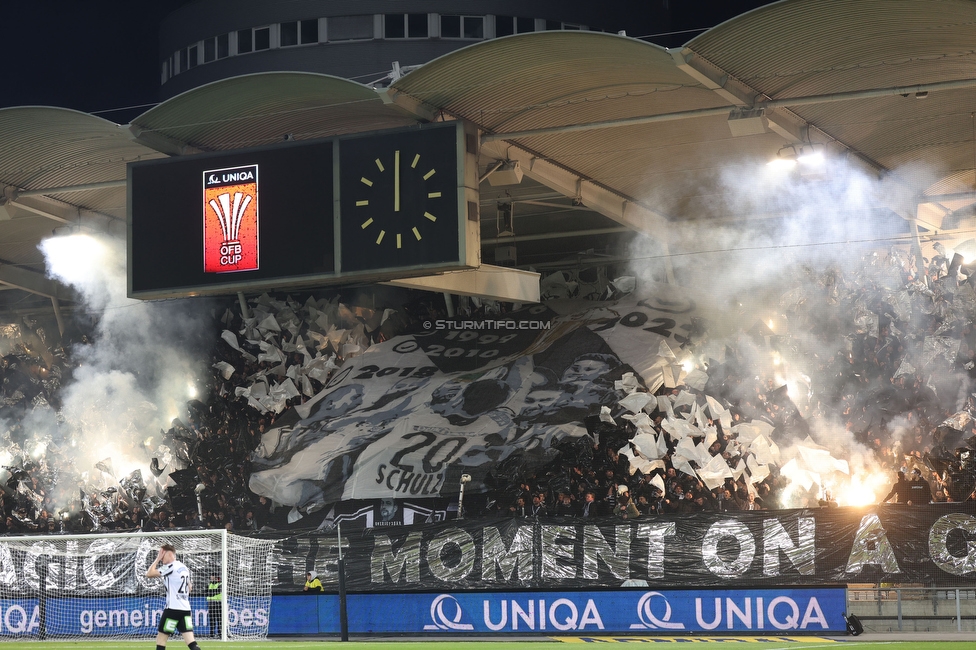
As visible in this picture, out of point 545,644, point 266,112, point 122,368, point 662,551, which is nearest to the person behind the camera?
point 545,644

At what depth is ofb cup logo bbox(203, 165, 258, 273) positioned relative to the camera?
20297 mm

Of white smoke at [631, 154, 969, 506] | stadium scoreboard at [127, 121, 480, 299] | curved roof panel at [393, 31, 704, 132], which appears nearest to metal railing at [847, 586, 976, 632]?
white smoke at [631, 154, 969, 506]

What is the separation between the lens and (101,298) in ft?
107

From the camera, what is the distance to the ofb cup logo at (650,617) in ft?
57.8

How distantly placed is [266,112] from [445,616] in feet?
30.8

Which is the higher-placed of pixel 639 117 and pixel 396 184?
pixel 639 117

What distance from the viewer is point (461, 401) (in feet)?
89.7

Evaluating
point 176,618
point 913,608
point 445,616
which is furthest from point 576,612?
point 176,618

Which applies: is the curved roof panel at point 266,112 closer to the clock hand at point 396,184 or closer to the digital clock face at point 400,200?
the digital clock face at point 400,200

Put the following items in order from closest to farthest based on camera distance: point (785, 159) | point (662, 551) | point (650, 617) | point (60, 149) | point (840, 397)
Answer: point (650, 617)
point (662, 551)
point (785, 159)
point (60, 149)
point (840, 397)

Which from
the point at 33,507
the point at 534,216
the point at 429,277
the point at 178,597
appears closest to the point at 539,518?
the point at 429,277

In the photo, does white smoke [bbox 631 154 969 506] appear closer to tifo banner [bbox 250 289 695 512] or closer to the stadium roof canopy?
the stadium roof canopy

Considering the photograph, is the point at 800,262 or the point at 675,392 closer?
the point at 675,392

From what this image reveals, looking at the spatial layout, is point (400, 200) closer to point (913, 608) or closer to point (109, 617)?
point (109, 617)
